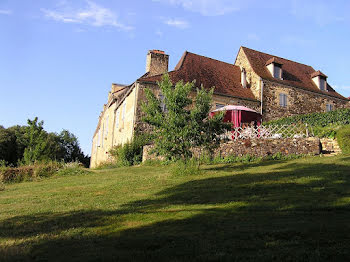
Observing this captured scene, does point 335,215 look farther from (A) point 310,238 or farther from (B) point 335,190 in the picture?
(B) point 335,190

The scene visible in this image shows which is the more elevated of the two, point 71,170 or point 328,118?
point 328,118

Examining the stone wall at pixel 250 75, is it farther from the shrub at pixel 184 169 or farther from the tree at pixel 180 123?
the shrub at pixel 184 169

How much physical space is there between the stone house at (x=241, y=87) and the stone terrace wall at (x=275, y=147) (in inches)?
295

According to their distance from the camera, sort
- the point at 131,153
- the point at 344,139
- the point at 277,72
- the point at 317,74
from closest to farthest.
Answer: the point at 344,139 < the point at 131,153 < the point at 277,72 < the point at 317,74

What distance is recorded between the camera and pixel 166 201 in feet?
26.7

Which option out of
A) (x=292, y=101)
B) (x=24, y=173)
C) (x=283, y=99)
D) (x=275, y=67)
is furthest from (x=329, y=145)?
(x=24, y=173)

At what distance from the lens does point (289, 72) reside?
29812mm

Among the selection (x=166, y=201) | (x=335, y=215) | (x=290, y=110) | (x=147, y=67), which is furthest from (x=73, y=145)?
(x=335, y=215)

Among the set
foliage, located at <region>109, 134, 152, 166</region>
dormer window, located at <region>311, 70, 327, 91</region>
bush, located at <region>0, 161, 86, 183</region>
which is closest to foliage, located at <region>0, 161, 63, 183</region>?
bush, located at <region>0, 161, 86, 183</region>

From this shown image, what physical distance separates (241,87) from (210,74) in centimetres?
279

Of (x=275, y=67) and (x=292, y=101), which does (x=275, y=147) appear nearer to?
(x=292, y=101)

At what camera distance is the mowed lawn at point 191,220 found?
455cm

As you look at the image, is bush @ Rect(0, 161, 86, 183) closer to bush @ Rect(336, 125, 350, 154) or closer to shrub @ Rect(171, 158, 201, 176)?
shrub @ Rect(171, 158, 201, 176)

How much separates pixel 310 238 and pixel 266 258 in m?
1.05
